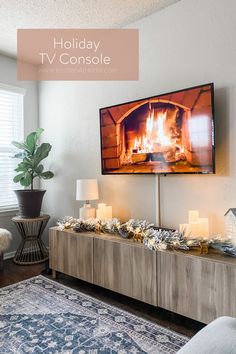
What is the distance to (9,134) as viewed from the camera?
12.6ft

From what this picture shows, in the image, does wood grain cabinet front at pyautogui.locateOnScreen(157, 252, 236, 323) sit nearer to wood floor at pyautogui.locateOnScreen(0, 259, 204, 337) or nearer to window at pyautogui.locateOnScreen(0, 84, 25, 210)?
wood floor at pyautogui.locateOnScreen(0, 259, 204, 337)

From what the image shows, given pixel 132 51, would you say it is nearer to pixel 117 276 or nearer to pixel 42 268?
pixel 117 276

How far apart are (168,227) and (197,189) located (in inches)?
18.9

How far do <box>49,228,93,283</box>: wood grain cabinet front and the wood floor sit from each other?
0.41ft

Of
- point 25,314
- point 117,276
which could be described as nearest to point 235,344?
point 117,276

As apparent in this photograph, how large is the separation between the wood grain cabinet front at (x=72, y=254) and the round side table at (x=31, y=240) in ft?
1.89

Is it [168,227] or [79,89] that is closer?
[168,227]

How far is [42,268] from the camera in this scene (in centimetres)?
333

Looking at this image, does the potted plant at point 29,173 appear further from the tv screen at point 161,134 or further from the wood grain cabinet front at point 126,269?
the wood grain cabinet front at point 126,269

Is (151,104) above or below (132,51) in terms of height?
below

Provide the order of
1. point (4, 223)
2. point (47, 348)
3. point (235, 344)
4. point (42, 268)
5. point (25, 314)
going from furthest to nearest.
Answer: point (4, 223)
point (42, 268)
point (25, 314)
point (47, 348)
point (235, 344)

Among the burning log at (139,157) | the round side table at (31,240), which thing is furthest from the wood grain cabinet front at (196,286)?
the round side table at (31,240)

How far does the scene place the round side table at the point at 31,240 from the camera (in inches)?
136

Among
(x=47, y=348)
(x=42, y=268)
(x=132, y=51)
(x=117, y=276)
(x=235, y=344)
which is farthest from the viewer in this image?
(x=42, y=268)
